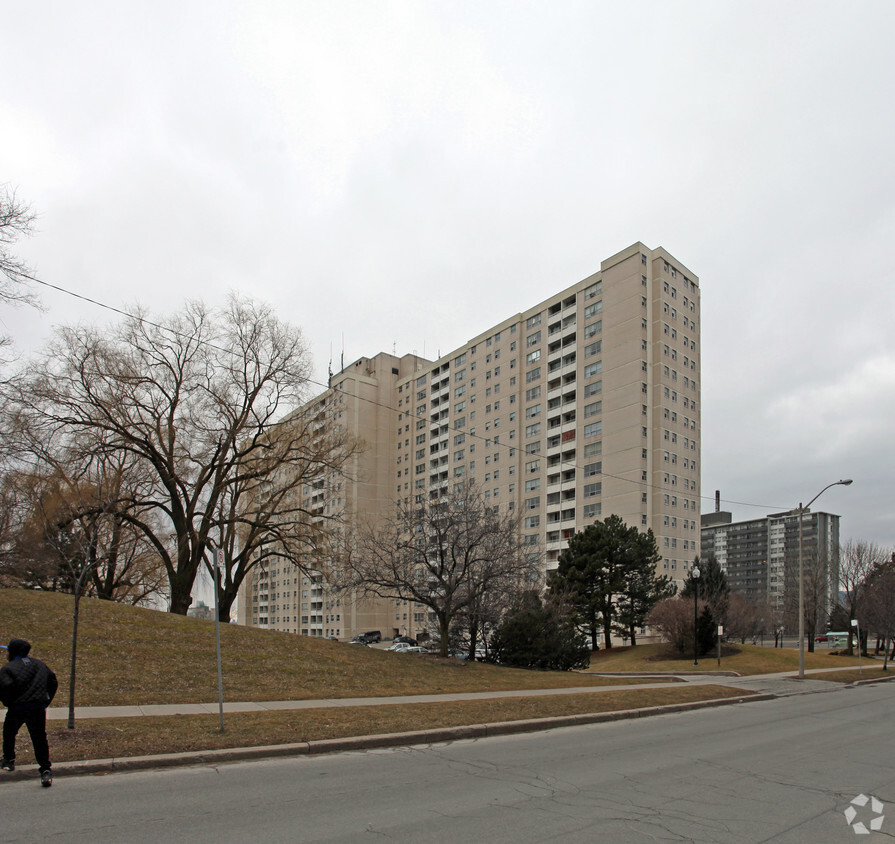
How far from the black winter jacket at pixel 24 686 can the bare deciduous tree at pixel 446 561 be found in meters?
18.7

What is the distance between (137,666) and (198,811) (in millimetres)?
10822

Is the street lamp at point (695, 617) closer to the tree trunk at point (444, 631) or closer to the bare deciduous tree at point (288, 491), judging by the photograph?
the tree trunk at point (444, 631)

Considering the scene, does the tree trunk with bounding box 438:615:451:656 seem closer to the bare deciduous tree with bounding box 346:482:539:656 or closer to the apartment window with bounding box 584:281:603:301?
the bare deciduous tree with bounding box 346:482:539:656

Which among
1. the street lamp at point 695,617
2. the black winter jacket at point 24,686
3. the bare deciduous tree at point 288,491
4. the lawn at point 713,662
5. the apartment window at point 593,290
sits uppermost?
the apartment window at point 593,290

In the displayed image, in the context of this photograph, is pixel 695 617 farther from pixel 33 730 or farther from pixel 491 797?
pixel 33 730

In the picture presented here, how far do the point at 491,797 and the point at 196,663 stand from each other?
40.1 feet

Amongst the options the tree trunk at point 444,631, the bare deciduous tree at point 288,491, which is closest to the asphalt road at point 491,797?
the tree trunk at point 444,631

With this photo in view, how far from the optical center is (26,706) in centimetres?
760

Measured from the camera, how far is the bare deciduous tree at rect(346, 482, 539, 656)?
26.5m

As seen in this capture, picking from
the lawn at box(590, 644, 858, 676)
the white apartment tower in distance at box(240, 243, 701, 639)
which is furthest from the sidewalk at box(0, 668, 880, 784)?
the white apartment tower in distance at box(240, 243, 701, 639)

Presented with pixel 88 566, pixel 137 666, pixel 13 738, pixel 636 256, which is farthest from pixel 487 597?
pixel 636 256

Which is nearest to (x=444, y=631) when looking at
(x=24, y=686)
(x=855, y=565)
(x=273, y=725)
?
(x=273, y=725)

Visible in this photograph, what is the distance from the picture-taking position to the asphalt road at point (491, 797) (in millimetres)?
6211

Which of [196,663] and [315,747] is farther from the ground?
[315,747]
